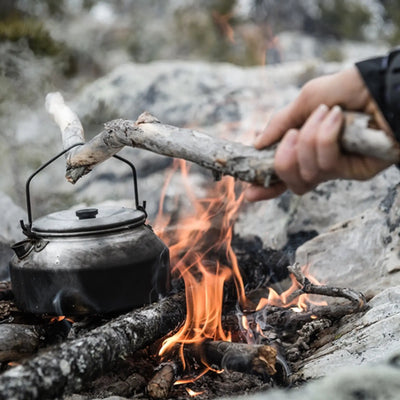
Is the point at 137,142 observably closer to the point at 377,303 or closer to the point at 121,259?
the point at 121,259

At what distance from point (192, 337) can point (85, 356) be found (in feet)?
3.18

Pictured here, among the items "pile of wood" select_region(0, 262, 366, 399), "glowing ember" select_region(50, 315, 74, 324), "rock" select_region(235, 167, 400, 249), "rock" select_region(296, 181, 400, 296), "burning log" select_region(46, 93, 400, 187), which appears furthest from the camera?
"rock" select_region(235, 167, 400, 249)

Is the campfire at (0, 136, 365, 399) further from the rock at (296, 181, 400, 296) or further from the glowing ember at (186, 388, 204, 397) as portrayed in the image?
the rock at (296, 181, 400, 296)

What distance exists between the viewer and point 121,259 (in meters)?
2.54

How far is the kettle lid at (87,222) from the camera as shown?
254 cm

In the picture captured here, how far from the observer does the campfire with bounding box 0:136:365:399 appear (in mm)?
2004

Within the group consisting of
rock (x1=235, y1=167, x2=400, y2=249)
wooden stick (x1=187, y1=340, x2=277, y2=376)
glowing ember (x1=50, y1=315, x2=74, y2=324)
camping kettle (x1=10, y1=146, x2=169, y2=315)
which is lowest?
wooden stick (x1=187, y1=340, x2=277, y2=376)

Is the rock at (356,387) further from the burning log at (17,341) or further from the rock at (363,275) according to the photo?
the burning log at (17,341)

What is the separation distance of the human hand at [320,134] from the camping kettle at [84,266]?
105cm

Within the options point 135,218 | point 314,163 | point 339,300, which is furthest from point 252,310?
point 314,163

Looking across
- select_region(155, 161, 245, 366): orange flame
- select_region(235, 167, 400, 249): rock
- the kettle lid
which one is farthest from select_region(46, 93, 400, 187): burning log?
select_region(235, 167, 400, 249): rock

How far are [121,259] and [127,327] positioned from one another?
363 mm

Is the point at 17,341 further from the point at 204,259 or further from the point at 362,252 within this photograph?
the point at 362,252

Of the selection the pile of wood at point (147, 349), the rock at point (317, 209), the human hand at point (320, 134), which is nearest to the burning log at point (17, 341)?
the pile of wood at point (147, 349)
